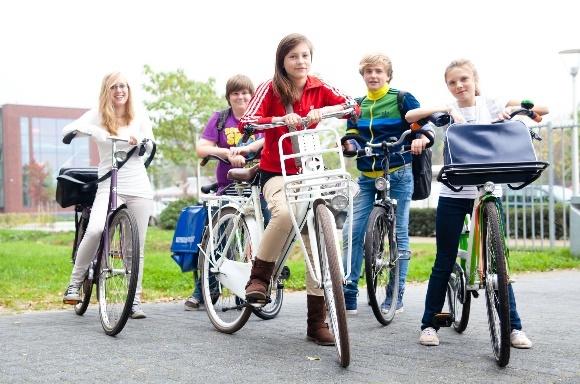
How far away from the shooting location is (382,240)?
19.9 feet

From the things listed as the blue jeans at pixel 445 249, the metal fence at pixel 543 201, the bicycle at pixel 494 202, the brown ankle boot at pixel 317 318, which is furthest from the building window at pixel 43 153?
the bicycle at pixel 494 202

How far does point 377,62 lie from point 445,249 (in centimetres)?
192

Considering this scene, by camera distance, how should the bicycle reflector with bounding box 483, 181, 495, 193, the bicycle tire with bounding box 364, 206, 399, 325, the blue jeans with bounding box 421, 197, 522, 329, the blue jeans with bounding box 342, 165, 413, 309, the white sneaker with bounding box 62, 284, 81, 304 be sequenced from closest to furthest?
the bicycle reflector with bounding box 483, 181, 495, 193 → the blue jeans with bounding box 421, 197, 522, 329 → the bicycle tire with bounding box 364, 206, 399, 325 → the white sneaker with bounding box 62, 284, 81, 304 → the blue jeans with bounding box 342, 165, 413, 309

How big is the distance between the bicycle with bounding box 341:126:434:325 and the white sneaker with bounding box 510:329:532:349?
116cm

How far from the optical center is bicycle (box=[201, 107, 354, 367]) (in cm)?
Answer: 444

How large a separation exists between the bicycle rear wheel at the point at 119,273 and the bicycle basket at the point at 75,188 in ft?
2.27

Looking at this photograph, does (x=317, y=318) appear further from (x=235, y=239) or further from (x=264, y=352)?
(x=235, y=239)

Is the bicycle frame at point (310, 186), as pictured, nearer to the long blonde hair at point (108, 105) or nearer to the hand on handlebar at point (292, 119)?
the hand on handlebar at point (292, 119)

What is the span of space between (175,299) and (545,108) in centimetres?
436

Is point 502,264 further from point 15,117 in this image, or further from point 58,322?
point 15,117

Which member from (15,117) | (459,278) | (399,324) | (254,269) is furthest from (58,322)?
(15,117)

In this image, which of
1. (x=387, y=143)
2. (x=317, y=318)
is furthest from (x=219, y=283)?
(x=387, y=143)

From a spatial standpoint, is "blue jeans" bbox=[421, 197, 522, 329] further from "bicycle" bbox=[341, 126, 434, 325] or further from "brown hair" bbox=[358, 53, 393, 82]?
"brown hair" bbox=[358, 53, 393, 82]

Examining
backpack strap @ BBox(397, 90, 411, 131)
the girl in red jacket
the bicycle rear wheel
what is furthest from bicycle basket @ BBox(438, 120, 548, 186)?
the bicycle rear wheel
